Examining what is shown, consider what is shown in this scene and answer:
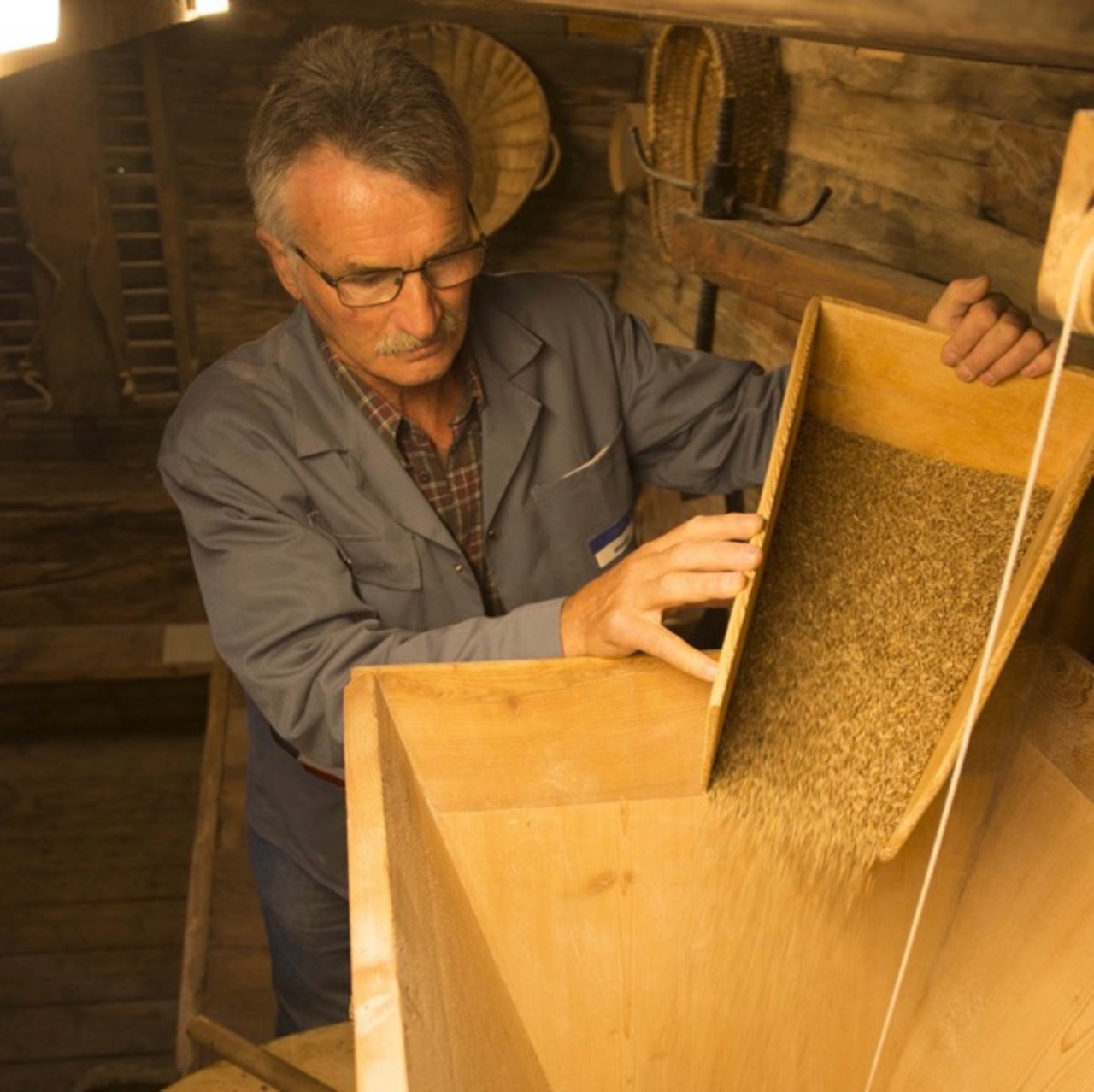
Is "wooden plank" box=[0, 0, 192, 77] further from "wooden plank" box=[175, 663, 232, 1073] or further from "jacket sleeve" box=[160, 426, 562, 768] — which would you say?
"wooden plank" box=[175, 663, 232, 1073]

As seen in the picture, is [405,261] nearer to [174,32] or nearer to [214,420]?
[214,420]

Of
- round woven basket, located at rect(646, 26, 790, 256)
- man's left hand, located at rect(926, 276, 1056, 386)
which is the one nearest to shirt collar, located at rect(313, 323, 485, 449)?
man's left hand, located at rect(926, 276, 1056, 386)

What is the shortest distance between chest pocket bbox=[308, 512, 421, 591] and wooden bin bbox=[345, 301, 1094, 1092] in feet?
1.41

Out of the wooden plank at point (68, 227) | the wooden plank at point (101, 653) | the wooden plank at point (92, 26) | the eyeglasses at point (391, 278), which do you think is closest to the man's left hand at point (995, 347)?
the eyeglasses at point (391, 278)

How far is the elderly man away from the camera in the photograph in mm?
1268

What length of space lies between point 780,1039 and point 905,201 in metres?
1.48

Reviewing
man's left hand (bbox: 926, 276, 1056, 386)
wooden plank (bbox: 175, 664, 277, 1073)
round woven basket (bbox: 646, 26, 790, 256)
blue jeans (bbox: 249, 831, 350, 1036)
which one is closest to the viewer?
man's left hand (bbox: 926, 276, 1056, 386)

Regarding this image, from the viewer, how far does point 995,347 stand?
1088mm

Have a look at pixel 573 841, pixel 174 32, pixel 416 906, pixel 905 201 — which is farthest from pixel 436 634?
pixel 174 32

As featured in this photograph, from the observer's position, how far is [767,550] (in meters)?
1.20

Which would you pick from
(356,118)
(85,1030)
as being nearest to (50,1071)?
(85,1030)

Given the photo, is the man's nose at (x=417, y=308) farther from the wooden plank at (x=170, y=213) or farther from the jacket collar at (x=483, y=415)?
the wooden plank at (x=170, y=213)

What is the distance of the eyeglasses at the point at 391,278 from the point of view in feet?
4.55

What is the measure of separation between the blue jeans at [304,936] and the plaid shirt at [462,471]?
21.7 inches
